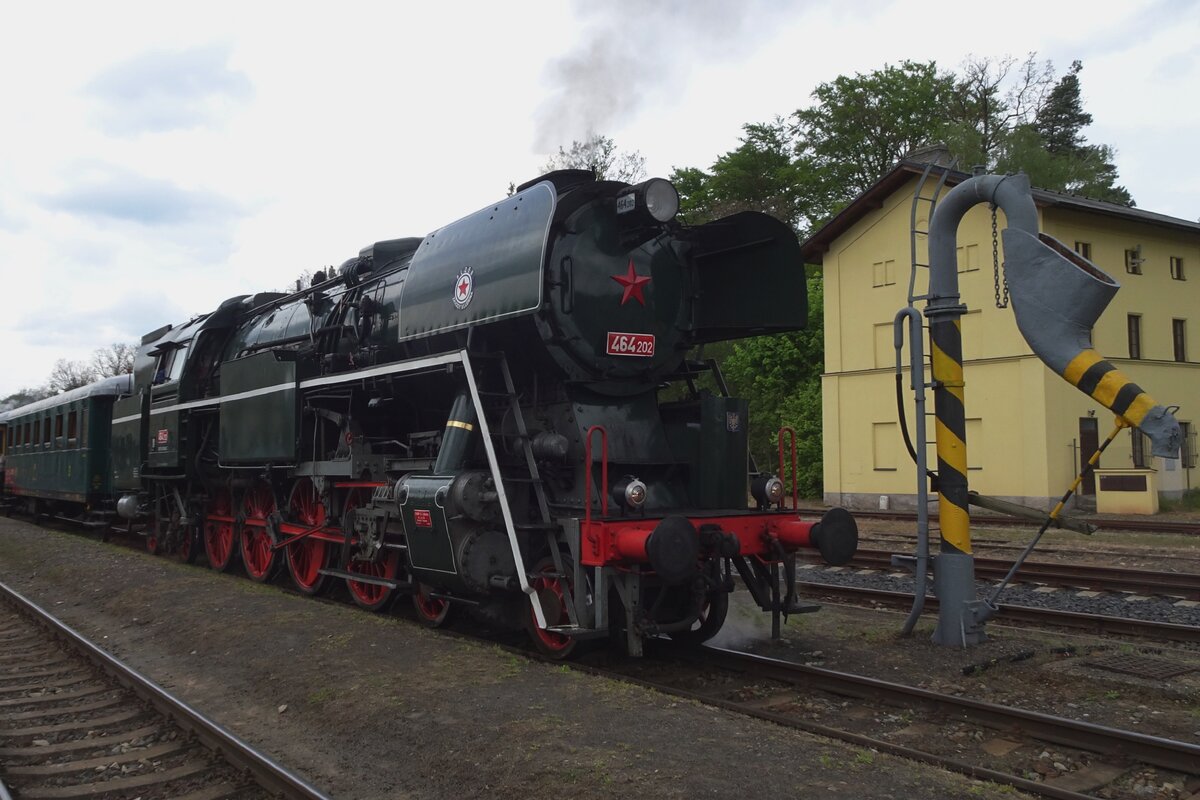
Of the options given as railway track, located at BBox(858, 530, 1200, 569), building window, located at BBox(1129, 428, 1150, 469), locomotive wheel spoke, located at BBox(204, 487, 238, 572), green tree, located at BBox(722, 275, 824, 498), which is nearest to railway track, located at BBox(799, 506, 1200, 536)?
railway track, located at BBox(858, 530, 1200, 569)

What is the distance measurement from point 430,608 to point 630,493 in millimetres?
2811

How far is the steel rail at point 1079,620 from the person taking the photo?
283 inches

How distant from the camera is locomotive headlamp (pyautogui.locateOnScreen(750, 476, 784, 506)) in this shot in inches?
281

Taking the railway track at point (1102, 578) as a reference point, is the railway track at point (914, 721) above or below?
below

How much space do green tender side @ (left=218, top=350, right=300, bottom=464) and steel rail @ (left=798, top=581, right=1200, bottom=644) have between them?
6005mm

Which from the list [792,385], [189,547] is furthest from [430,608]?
[792,385]

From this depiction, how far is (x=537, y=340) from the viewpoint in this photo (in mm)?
6824

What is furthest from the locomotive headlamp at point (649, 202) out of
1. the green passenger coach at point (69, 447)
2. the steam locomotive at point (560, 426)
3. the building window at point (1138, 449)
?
the building window at point (1138, 449)

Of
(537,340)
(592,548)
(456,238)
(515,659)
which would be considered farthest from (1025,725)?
(456,238)

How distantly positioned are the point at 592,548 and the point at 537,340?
170 centimetres

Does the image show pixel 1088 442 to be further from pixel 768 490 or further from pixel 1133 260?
pixel 768 490

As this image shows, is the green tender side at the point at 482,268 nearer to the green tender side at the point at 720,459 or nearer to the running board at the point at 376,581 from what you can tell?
the green tender side at the point at 720,459

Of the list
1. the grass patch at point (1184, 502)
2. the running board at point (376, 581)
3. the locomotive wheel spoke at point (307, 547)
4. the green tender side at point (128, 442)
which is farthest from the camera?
the grass patch at point (1184, 502)

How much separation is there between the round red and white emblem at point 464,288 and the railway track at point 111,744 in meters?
3.40
